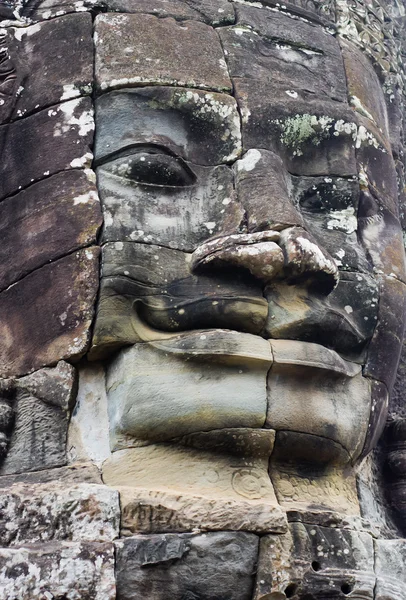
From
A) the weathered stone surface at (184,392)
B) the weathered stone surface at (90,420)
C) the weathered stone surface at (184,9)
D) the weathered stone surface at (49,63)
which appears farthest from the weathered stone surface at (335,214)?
the weathered stone surface at (90,420)

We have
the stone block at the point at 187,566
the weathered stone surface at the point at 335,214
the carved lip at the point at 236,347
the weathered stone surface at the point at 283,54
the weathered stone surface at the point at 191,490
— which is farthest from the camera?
the weathered stone surface at the point at 283,54

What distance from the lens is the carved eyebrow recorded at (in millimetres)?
5383

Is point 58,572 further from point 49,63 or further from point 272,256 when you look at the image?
point 49,63

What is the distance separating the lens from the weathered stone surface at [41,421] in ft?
16.1

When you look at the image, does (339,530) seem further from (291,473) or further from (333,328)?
(333,328)

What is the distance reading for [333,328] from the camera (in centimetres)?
512

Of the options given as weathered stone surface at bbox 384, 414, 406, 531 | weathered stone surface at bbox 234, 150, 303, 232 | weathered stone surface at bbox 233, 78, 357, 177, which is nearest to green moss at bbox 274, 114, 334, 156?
weathered stone surface at bbox 233, 78, 357, 177

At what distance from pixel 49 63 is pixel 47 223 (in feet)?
3.28

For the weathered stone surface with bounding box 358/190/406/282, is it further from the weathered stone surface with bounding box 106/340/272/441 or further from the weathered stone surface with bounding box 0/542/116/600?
the weathered stone surface with bounding box 0/542/116/600

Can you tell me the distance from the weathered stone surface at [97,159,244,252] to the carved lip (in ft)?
1.51

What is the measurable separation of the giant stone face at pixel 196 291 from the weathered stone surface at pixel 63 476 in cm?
3

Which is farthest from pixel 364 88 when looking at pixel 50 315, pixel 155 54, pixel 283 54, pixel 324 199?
pixel 50 315

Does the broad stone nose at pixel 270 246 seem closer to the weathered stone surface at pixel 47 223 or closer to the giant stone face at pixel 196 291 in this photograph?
the giant stone face at pixel 196 291

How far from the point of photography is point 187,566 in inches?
176
